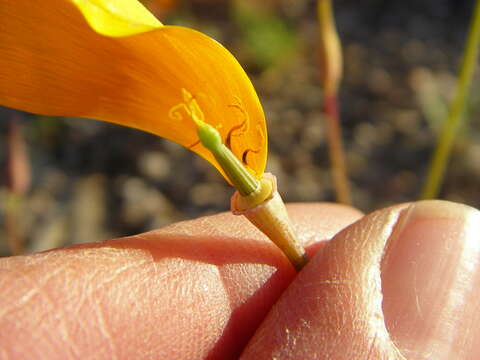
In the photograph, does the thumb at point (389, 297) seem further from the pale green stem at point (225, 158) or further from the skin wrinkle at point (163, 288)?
the pale green stem at point (225, 158)

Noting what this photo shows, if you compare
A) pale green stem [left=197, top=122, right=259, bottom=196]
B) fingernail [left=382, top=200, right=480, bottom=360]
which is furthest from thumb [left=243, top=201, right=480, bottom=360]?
pale green stem [left=197, top=122, right=259, bottom=196]

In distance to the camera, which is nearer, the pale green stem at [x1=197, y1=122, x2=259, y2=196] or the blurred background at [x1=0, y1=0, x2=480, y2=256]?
the pale green stem at [x1=197, y1=122, x2=259, y2=196]

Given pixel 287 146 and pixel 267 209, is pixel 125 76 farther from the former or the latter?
pixel 287 146

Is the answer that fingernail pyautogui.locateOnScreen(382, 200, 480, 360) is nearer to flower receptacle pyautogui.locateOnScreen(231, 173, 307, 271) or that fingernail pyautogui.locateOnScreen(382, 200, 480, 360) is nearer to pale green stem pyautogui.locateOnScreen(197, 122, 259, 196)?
flower receptacle pyautogui.locateOnScreen(231, 173, 307, 271)

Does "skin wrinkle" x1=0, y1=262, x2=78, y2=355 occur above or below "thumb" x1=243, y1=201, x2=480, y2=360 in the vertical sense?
above

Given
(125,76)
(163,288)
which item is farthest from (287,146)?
(125,76)
